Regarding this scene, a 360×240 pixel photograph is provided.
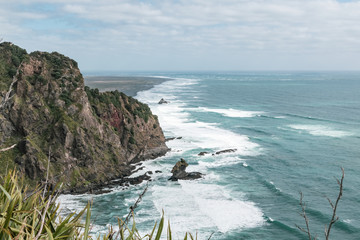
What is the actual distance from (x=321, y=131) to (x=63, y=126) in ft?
215

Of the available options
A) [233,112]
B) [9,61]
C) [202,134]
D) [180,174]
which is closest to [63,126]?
[9,61]

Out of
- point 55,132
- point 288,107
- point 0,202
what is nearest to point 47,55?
point 55,132

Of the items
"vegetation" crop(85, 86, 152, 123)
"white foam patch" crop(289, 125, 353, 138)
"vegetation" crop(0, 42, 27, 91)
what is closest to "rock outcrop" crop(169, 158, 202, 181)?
"vegetation" crop(85, 86, 152, 123)

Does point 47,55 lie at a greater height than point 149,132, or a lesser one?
greater

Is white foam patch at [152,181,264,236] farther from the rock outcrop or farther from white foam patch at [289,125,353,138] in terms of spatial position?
white foam patch at [289,125,353,138]

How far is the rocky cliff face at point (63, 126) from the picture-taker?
49812 millimetres

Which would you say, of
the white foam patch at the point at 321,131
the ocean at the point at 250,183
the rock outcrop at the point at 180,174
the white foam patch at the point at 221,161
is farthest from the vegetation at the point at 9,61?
the white foam patch at the point at 321,131

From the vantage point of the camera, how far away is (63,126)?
52688 mm

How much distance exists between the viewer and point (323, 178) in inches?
2196

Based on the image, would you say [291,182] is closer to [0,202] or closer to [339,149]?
[339,149]

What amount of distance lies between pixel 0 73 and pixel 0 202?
177 feet

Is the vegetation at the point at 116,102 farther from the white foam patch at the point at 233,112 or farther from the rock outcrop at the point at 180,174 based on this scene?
the white foam patch at the point at 233,112

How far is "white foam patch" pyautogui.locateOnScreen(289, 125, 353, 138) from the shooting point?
85.1 metres

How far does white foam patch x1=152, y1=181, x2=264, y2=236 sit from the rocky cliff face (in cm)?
1112
